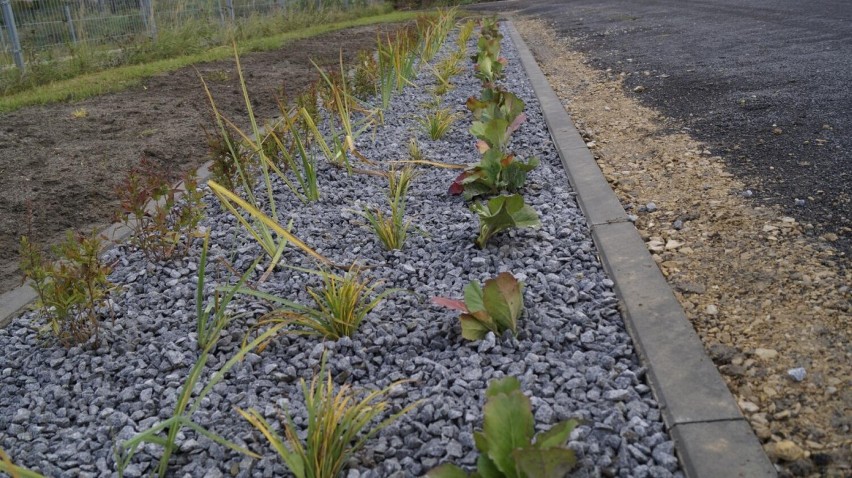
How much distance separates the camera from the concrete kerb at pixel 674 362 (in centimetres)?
143

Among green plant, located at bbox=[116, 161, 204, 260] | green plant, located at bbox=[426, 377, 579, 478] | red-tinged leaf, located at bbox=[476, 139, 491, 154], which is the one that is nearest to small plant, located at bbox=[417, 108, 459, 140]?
red-tinged leaf, located at bbox=[476, 139, 491, 154]

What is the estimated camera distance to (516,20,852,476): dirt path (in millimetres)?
1556

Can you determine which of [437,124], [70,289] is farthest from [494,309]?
[437,124]

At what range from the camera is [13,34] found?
7215 mm

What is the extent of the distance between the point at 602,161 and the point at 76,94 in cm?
469

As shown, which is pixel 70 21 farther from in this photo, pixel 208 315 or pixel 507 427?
pixel 507 427

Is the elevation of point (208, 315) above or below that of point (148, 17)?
below

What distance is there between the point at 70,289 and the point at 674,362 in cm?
172

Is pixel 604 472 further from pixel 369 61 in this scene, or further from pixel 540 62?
pixel 540 62

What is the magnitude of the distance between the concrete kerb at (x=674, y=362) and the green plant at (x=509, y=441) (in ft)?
0.97

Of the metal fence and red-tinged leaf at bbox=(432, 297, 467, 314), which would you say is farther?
the metal fence

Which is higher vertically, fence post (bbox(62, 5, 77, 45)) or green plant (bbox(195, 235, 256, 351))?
fence post (bbox(62, 5, 77, 45))

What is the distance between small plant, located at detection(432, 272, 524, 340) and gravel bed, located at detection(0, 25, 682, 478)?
A: 0.05m

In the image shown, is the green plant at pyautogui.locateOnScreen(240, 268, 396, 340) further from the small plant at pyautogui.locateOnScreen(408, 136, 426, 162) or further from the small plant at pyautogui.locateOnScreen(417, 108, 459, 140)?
the small plant at pyautogui.locateOnScreen(417, 108, 459, 140)
